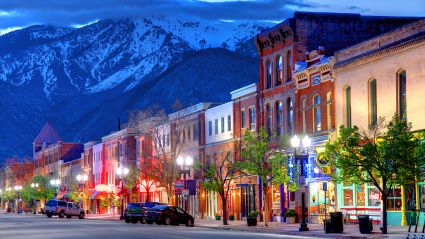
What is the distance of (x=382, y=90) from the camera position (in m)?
52.4

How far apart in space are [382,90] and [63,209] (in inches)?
2293

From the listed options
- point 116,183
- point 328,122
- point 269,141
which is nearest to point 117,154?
point 116,183

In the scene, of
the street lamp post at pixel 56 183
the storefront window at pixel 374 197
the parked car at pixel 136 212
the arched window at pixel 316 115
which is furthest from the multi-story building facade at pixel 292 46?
the street lamp post at pixel 56 183

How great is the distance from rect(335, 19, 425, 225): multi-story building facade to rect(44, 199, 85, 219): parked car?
49945mm

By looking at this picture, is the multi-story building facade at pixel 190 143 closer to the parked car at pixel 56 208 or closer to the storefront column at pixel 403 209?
the parked car at pixel 56 208

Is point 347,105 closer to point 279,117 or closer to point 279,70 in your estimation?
point 279,117

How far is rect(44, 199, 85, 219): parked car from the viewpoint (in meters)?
102

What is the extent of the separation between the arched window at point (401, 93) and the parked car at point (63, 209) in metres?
58.1

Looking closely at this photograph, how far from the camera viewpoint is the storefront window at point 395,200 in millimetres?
51062

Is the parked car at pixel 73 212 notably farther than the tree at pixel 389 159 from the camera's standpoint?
Yes

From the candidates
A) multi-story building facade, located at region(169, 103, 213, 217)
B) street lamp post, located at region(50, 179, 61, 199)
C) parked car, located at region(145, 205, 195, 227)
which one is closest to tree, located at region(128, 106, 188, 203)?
multi-story building facade, located at region(169, 103, 213, 217)

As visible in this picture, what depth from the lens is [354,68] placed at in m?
56.0

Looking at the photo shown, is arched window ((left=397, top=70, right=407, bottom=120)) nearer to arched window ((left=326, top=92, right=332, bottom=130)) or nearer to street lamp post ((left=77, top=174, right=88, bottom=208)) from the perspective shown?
arched window ((left=326, top=92, right=332, bottom=130))

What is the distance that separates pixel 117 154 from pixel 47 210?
18.1m
